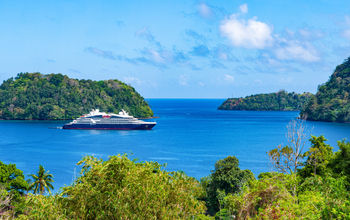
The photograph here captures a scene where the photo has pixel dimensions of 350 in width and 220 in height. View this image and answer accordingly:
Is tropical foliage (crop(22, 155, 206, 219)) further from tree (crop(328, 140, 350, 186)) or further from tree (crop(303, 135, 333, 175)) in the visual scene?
tree (crop(303, 135, 333, 175))

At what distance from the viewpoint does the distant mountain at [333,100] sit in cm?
9862

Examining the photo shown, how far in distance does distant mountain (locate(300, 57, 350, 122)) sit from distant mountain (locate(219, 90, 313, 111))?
55301mm

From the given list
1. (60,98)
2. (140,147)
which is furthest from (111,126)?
(60,98)

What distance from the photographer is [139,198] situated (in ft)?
31.6

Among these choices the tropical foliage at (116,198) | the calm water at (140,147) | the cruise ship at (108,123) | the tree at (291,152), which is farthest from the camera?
the cruise ship at (108,123)

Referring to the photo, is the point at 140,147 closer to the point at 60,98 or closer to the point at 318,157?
the point at 318,157

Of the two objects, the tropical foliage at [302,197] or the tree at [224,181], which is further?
the tree at [224,181]

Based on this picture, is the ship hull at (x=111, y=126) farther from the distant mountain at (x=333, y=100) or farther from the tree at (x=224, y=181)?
the tree at (x=224, y=181)

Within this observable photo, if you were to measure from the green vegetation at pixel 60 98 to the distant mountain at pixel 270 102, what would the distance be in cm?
6847

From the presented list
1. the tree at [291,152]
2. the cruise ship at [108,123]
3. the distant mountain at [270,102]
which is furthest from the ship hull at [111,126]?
the distant mountain at [270,102]

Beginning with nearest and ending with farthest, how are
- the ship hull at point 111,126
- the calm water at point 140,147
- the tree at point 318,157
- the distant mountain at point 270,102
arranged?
the tree at point 318,157, the calm water at point 140,147, the ship hull at point 111,126, the distant mountain at point 270,102

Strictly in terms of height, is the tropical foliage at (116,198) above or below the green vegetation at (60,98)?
below

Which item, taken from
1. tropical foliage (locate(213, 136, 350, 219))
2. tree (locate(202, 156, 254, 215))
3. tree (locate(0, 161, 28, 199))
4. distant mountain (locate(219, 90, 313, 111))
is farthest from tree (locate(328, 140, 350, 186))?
distant mountain (locate(219, 90, 313, 111))

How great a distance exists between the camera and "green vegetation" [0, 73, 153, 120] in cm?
11031
